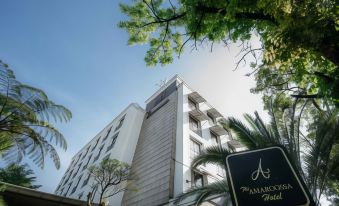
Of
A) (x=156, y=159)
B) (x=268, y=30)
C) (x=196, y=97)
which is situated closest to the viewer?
(x=268, y=30)

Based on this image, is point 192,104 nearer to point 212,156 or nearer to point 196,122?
point 196,122

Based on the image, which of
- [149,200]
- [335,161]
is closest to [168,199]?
[149,200]

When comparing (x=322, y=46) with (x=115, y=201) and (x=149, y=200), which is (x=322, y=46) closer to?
(x=149, y=200)

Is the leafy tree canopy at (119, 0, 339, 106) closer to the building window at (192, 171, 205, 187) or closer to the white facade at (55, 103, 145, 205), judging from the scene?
the building window at (192, 171, 205, 187)

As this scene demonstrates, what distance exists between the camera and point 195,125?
19719 millimetres

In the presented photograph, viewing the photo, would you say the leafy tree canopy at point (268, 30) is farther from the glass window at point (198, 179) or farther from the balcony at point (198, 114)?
the balcony at point (198, 114)

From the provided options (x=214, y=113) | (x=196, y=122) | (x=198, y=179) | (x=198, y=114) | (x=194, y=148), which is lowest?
(x=198, y=179)

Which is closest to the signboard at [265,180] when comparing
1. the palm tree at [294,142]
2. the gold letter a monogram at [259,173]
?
the gold letter a monogram at [259,173]

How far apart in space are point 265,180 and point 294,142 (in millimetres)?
7656

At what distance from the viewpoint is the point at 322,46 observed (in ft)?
12.2

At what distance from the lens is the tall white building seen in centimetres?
1386

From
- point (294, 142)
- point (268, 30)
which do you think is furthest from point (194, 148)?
point (268, 30)

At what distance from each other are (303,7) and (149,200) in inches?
542

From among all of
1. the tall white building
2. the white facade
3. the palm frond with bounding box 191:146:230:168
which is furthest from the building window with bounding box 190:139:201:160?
the palm frond with bounding box 191:146:230:168
